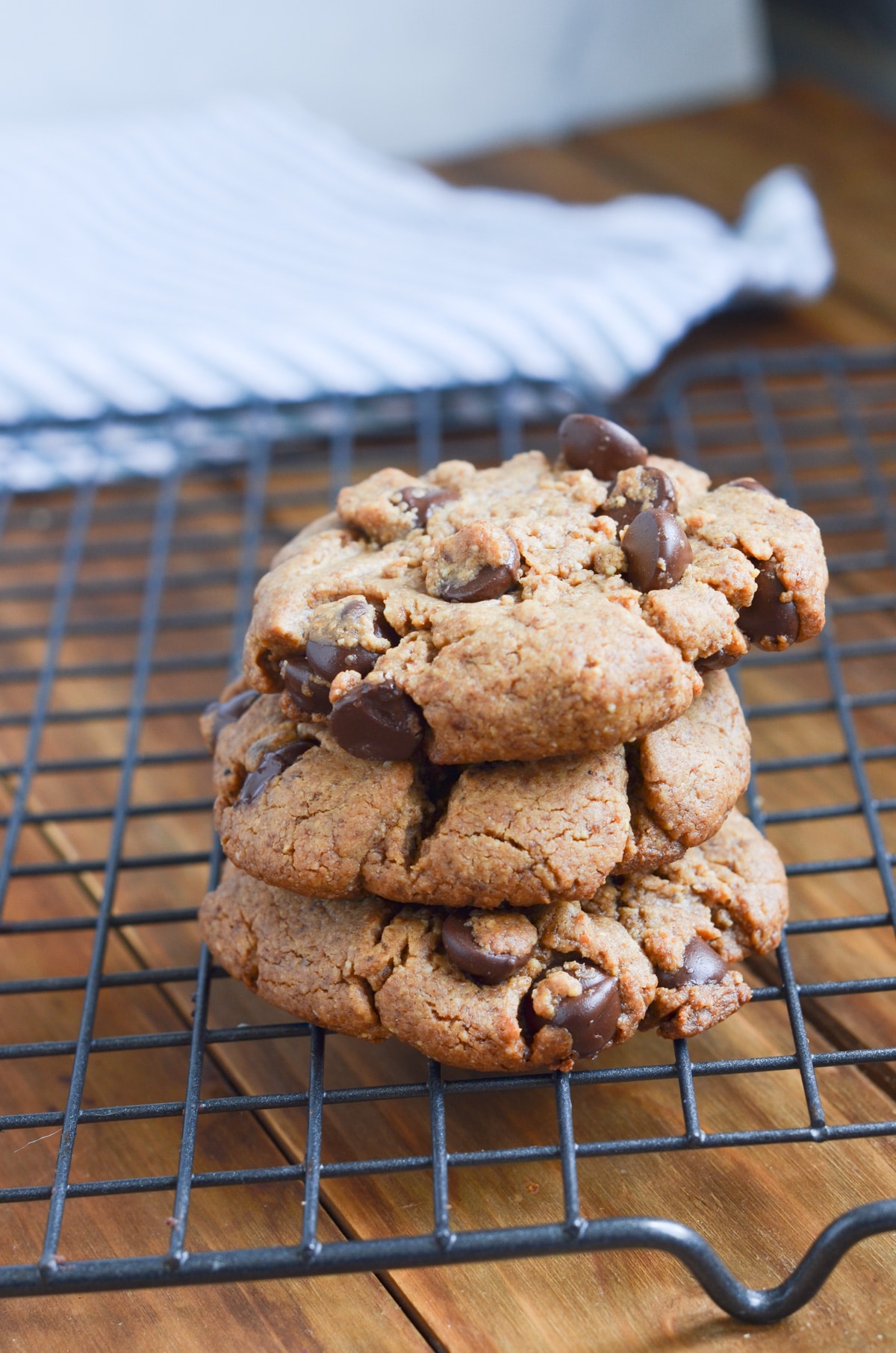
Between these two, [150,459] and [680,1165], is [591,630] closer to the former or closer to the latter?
[680,1165]

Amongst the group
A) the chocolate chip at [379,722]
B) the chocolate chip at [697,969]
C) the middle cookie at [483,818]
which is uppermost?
the chocolate chip at [379,722]

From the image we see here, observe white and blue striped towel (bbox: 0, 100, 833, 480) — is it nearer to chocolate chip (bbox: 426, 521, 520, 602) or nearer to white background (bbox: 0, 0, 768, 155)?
white background (bbox: 0, 0, 768, 155)

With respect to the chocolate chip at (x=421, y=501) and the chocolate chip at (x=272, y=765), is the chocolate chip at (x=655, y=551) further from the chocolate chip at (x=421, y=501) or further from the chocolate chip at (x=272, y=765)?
the chocolate chip at (x=272, y=765)

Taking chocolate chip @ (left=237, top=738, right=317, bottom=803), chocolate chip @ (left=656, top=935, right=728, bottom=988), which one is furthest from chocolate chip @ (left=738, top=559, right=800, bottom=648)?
chocolate chip @ (left=237, top=738, right=317, bottom=803)

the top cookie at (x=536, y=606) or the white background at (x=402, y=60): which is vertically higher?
the top cookie at (x=536, y=606)

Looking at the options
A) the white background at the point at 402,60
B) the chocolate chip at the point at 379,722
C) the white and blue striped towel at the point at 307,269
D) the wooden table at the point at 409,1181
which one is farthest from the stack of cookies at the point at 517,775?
the white background at the point at 402,60

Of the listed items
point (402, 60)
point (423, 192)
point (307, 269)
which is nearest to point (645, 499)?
point (307, 269)

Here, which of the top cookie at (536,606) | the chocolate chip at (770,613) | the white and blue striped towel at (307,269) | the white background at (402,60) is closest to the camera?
the top cookie at (536,606)
